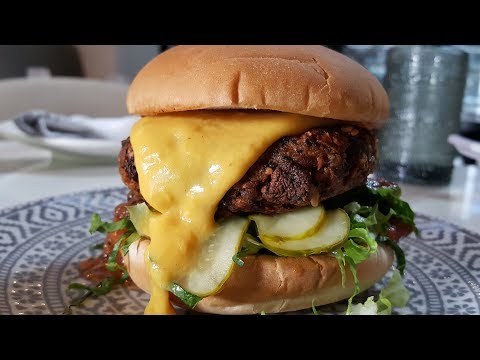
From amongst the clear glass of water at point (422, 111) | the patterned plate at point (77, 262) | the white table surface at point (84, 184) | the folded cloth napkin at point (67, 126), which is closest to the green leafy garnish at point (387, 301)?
the patterned plate at point (77, 262)

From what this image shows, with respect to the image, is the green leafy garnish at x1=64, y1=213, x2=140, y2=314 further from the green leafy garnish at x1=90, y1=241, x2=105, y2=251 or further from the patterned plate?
the green leafy garnish at x1=90, y1=241, x2=105, y2=251

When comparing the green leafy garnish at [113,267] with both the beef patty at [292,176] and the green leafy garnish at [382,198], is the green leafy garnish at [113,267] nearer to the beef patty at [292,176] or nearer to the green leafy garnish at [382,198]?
the beef patty at [292,176]

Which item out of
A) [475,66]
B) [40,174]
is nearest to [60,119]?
[40,174]

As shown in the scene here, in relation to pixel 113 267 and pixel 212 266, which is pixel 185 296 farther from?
pixel 113 267

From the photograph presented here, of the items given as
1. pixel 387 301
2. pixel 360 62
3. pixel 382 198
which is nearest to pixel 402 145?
pixel 360 62

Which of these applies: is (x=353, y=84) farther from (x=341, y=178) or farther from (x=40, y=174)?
(x=40, y=174)

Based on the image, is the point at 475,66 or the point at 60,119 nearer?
the point at 60,119
